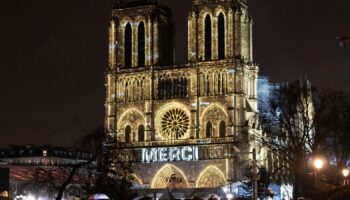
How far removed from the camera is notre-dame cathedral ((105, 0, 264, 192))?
10338cm

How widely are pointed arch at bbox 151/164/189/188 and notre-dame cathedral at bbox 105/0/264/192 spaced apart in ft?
0.39

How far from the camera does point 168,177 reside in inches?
4247

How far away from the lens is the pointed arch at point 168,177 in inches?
4213

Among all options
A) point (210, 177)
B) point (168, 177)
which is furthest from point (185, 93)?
point (210, 177)

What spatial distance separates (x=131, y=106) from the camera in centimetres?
10956

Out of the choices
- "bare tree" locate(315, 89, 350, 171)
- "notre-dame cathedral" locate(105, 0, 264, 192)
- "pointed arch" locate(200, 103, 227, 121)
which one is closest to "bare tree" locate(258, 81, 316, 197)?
"bare tree" locate(315, 89, 350, 171)

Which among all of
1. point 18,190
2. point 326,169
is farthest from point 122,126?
point 326,169

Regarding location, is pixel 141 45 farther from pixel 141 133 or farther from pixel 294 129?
pixel 294 129

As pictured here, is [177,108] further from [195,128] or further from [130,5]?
[130,5]

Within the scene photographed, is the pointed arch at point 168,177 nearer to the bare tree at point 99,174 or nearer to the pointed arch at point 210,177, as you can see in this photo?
the pointed arch at point 210,177

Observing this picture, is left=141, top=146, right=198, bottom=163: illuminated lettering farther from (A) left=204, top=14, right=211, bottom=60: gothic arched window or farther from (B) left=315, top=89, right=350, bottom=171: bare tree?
(B) left=315, top=89, right=350, bottom=171: bare tree

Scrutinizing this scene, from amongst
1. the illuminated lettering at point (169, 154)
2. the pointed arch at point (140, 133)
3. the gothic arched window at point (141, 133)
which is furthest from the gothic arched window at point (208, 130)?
the pointed arch at point (140, 133)

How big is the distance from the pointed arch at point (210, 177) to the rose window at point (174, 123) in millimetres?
5739

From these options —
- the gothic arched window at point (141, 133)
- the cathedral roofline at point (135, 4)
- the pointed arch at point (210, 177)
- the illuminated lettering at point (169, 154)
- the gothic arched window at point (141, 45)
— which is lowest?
the pointed arch at point (210, 177)
